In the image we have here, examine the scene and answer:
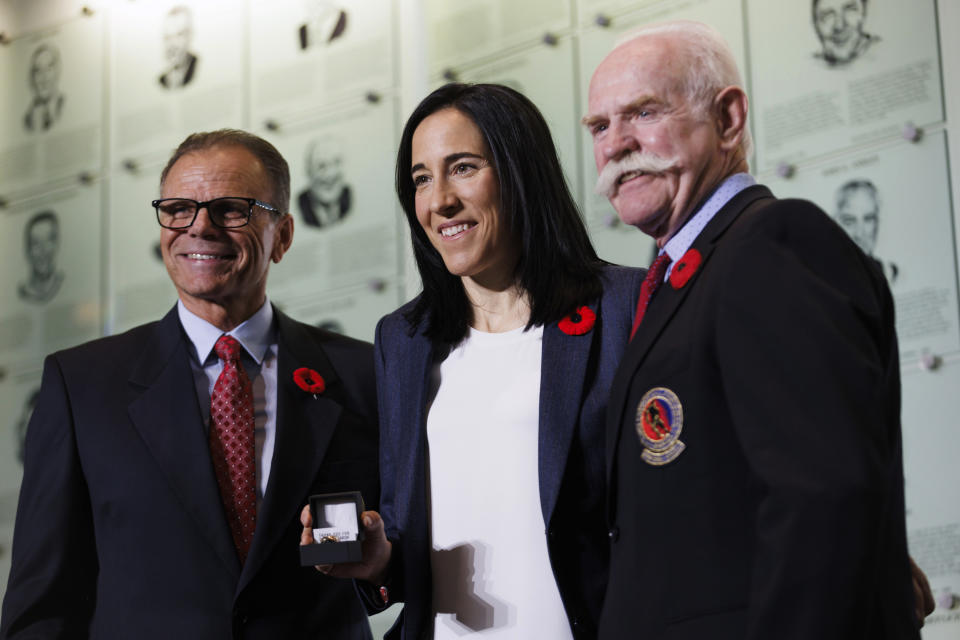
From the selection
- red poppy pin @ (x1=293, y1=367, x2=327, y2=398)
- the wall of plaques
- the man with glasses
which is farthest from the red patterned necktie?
the wall of plaques

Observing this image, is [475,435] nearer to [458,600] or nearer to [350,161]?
[458,600]

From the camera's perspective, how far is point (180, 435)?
9.68ft

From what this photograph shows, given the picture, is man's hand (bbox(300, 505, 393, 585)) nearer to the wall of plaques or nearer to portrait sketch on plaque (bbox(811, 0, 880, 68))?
the wall of plaques

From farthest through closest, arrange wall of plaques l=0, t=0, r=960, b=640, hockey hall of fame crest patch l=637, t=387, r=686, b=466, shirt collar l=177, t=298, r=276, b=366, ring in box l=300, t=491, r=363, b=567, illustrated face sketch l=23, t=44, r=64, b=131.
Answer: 1. illustrated face sketch l=23, t=44, r=64, b=131
2. wall of plaques l=0, t=0, r=960, b=640
3. shirt collar l=177, t=298, r=276, b=366
4. ring in box l=300, t=491, r=363, b=567
5. hockey hall of fame crest patch l=637, t=387, r=686, b=466

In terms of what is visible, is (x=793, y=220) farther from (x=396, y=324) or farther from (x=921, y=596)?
(x=396, y=324)

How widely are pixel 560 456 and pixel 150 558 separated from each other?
1044 mm

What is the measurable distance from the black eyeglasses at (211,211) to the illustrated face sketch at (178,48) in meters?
2.78

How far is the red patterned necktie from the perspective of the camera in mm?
2934

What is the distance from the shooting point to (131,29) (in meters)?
6.01

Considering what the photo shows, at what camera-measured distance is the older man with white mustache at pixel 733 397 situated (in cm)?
161

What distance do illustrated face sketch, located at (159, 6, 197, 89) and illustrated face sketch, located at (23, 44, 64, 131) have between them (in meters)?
0.66

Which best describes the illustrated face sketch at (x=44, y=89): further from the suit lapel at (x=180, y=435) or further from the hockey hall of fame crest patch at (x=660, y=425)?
the hockey hall of fame crest patch at (x=660, y=425)

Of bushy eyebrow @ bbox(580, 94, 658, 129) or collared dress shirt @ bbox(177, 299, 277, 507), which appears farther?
collared dress shirt @ bbox(177, 299, 277, 507)

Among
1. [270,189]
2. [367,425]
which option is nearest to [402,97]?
[270,189]
